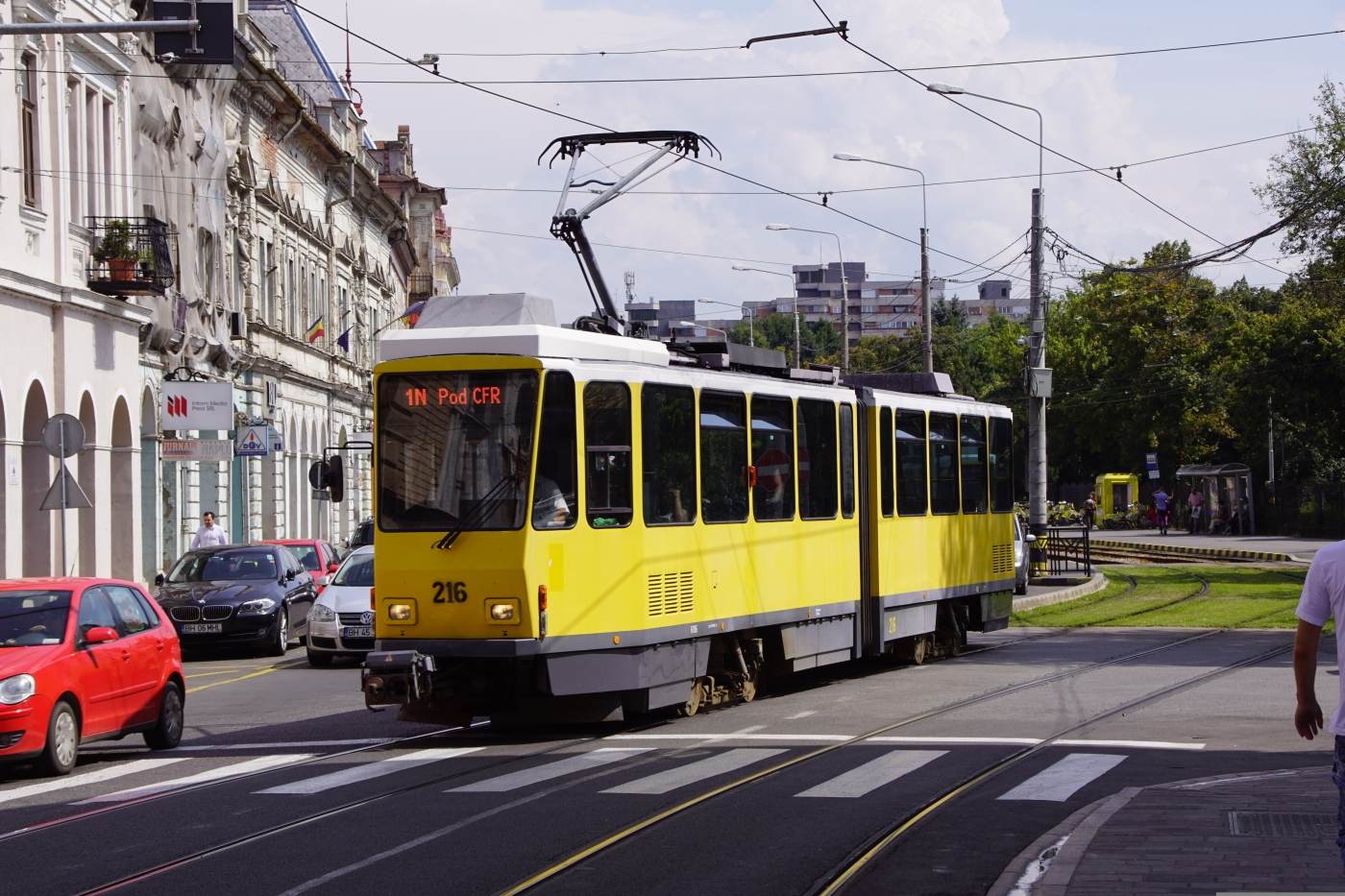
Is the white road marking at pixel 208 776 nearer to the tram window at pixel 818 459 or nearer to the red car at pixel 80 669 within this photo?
the red car at pixel 80 669

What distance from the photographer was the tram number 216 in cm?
1477

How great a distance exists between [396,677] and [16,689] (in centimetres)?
261

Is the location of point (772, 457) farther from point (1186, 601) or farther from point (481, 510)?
point (1186, 601)

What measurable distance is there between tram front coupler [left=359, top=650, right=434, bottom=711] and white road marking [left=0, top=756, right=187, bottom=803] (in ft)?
5.27

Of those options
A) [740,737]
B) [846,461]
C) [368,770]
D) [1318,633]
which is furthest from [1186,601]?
[1318,633]

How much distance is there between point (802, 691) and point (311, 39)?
50941 mm

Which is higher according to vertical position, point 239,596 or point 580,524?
point 580,524

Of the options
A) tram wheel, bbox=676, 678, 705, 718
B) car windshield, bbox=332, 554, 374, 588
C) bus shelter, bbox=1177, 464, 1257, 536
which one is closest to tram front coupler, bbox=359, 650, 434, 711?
tram wheel, bbox=676, 678, 705, 718

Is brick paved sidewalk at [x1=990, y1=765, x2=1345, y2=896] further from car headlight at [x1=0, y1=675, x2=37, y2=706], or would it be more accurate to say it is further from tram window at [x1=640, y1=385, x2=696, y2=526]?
car headlight at [x1=0, y1=675, x2=37, y2=706]

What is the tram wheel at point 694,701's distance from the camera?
16.9 meters

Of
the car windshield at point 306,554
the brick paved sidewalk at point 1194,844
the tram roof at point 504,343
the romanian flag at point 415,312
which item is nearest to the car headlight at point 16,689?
the tram roof at point 504,343

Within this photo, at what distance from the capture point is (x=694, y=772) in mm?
13102

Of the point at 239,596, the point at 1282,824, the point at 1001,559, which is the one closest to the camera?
the point at 1282,824

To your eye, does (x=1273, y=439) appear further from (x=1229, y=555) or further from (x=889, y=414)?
(x=889, y=414)
